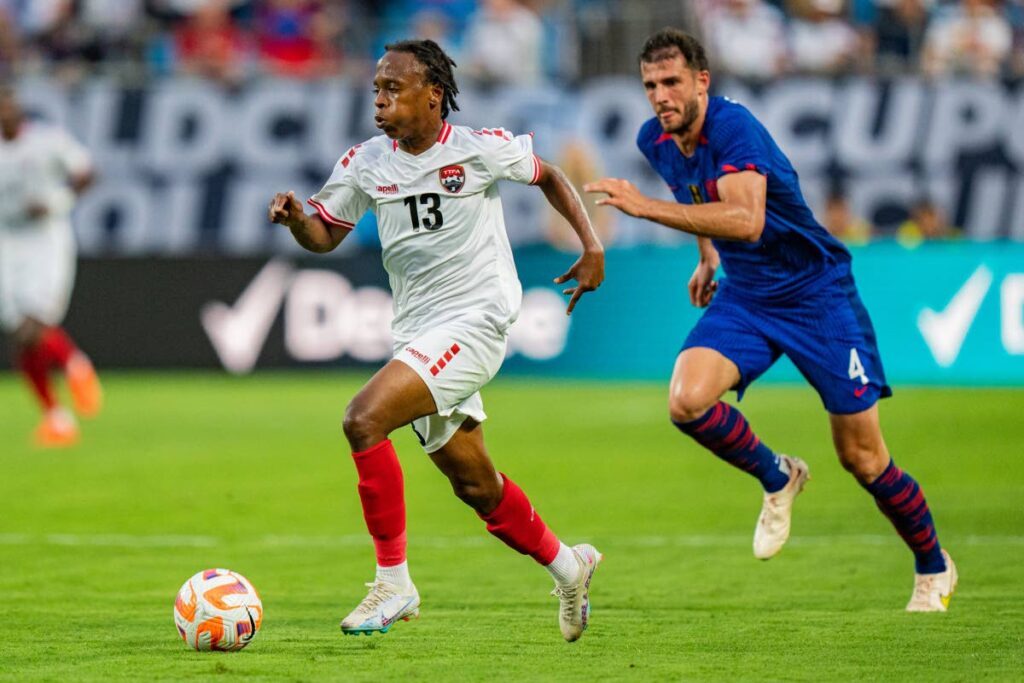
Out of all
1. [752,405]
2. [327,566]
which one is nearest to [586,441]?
[752,405]

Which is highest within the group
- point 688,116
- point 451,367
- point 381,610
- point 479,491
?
point 688,116

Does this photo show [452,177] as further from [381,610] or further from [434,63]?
[381,610]

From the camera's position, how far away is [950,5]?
20.3 meters

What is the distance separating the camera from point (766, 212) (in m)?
7.52

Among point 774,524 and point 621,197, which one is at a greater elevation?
point 621,197

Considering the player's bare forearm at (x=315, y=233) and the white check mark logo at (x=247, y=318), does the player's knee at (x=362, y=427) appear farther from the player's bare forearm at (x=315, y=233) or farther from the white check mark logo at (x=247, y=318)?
the white check mark logo at (x=247, y=318)

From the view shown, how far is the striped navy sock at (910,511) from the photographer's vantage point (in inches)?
292

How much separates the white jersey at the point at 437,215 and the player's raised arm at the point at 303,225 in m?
0.05

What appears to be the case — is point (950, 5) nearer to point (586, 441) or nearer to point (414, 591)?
point (586, 441)

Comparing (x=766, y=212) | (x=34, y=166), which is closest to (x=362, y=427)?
(x=766, y=212)

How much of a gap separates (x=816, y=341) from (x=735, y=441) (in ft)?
1.87

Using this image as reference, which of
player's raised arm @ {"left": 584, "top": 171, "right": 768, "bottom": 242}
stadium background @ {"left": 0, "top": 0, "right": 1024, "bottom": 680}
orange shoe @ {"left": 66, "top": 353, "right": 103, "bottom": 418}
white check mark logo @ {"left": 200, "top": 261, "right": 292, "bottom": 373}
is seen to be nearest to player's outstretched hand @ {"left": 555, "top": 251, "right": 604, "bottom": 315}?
player's raised arm @ {"left": 584, "top": 171, "right": 768, "bottom": 242}

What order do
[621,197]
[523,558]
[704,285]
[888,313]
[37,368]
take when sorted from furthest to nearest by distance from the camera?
1. [888,313]
2. [37,368]
3. [523,558]
4. [704,285]
5. [621,197]

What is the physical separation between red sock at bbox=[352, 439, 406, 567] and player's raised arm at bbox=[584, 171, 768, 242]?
127 centimetres
